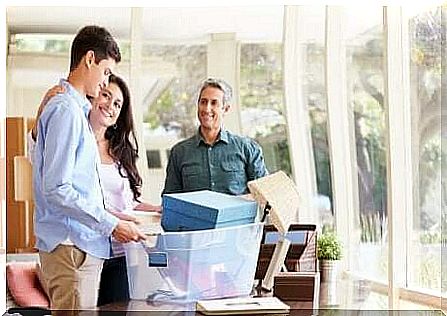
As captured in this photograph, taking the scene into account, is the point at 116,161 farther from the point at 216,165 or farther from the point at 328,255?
the point at 328,255

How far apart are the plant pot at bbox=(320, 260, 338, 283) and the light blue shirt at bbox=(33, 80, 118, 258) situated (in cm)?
65

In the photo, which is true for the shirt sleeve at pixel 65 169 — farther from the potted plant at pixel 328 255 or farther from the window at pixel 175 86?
the potted plant at pixel 328 255

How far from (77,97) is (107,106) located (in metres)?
0.10

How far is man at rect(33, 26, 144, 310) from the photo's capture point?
9.26 feet

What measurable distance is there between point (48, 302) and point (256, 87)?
915 millimetres

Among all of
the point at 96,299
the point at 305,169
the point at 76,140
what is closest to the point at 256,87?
the point at 305,169

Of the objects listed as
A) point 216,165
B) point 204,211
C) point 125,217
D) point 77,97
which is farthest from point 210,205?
point 77,97

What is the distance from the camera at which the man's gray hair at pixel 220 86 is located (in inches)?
116

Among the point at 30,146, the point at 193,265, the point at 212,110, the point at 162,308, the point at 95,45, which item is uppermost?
the point at 95,45

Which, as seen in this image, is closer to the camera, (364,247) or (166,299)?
(166,299)

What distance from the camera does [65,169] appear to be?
2.80 meters

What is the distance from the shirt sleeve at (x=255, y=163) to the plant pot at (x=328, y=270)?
34 centimetres

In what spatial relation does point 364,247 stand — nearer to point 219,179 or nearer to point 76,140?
point 219,179

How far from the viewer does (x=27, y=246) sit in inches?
114
